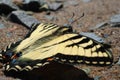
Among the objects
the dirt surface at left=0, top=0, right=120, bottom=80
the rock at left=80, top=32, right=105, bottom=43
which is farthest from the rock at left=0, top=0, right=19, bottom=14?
the rock at left=80, top=32, right=105, bottom=43

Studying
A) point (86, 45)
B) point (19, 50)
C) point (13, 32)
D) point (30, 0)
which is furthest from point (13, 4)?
point (86, 45)

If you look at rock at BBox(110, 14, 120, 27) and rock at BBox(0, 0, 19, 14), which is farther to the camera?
rock at BBox(0, 0, 19, 14)

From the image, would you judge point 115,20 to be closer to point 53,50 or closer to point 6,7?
point 6,7

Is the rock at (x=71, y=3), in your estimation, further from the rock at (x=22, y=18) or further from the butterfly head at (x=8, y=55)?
the butterfly head at (x=8, y=55)

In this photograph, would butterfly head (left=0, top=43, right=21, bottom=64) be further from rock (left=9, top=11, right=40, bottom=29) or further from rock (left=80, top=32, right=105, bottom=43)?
→ rock (left=9, top=11, right=40, bottom=29)

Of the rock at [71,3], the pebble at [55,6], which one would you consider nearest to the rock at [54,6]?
the pebble at [55,6]

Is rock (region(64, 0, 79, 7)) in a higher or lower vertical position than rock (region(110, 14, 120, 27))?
higher

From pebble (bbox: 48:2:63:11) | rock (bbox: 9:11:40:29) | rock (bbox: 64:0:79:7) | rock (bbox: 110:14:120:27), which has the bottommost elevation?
rock (bbox: 110:14:120:27)

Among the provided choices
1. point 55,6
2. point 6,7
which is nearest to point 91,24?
point 55,6
